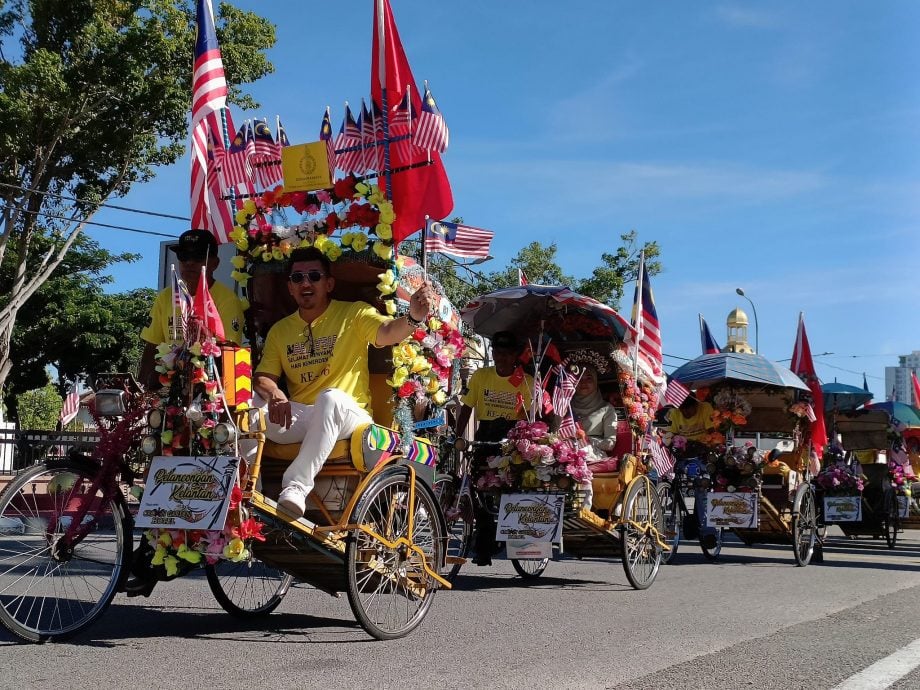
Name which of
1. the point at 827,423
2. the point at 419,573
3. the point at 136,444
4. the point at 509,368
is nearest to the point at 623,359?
the point at 509,368

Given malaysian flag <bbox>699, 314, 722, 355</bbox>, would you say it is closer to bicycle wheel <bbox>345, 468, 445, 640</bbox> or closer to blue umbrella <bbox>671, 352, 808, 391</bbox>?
blue umbrella <bbox>671, 352, 808, 391</bbox>

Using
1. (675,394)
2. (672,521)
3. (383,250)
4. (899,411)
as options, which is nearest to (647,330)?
(675,394)

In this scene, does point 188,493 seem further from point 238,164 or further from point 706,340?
point 706,340

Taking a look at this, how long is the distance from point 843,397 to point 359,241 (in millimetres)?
12891

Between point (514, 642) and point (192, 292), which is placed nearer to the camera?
point (514, 642)

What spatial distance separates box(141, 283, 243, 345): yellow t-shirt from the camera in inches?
255

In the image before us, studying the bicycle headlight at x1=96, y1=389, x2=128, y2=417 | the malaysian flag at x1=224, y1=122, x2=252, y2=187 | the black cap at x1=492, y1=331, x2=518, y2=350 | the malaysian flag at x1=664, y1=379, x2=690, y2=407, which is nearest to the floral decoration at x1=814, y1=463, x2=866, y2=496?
the malaysian flag at x1=664, y1=379, x2=690, y2=407

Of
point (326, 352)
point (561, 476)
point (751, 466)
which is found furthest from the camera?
point (751, 466)

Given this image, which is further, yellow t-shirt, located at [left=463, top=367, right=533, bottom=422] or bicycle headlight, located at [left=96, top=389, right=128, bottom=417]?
yellow t-shirt, located at [left=463, top=367, right=533, bottom=422]

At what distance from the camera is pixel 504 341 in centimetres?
978

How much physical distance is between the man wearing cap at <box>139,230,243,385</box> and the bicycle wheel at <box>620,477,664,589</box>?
162 inches

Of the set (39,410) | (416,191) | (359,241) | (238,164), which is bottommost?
(359,241)

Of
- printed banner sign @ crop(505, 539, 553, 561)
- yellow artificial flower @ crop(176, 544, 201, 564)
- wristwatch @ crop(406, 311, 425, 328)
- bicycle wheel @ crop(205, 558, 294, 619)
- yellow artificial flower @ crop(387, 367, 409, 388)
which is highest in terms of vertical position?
wristwatch @ crop(406, 311, 425, 328)

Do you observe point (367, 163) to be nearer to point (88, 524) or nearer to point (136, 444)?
point (136, 444)
